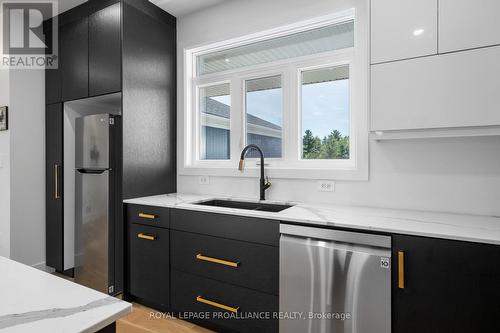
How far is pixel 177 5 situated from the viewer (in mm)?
2617

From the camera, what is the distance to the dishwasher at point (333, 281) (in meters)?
1.37

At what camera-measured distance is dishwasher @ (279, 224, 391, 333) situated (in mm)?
1367

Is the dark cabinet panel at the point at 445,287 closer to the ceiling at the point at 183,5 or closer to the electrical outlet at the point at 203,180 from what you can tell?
the electrical outlet at the point at 203,180

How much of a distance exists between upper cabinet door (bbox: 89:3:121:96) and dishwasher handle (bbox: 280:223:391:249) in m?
1.82

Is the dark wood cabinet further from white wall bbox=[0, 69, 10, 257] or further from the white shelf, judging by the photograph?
white wall bbox=[0, 69, 10, 257]

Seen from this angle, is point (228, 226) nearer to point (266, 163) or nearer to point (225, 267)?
point (225, 267)

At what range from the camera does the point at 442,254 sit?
125 centimetres

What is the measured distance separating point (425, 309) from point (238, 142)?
72.0 inches

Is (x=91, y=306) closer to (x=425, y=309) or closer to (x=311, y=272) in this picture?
(x=311, y=272)

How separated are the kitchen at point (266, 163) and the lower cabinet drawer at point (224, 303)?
1 cm

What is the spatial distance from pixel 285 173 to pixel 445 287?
128cm

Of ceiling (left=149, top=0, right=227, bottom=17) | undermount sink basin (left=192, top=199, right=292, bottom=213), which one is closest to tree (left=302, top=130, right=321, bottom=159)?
undermount sink basin (left=192, top=199, right=292, bottom=213)

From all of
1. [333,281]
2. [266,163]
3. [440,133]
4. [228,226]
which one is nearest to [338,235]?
[333,281]

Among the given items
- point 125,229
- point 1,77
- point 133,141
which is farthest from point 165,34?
point 125,229
